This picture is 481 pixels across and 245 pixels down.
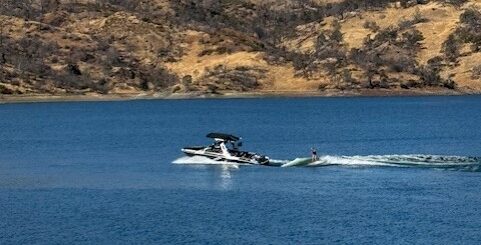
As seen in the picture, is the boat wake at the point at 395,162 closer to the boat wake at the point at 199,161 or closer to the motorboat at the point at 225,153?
the boat wake at the point at 199,161

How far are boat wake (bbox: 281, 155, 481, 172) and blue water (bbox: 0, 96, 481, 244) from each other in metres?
0.10

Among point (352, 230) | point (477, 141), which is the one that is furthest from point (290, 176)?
point (477, 141)

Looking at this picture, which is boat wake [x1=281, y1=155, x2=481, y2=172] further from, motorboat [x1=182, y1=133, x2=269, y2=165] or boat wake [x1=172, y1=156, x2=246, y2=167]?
boat wake [x1=172, y1=156, x2=246, y2=167]

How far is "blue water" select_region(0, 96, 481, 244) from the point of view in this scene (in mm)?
63281

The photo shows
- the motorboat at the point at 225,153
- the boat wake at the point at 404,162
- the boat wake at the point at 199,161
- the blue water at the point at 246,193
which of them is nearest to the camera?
the blue water at the point at 246,193

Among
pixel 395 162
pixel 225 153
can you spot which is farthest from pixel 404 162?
pixel 225 153

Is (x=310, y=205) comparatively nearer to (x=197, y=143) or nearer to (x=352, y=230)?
(x=352, y=230)

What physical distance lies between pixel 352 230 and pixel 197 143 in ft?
237

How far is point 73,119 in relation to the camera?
19788cm

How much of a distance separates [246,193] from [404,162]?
20755 millimetres

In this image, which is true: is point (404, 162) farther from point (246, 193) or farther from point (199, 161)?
point (199, 161)

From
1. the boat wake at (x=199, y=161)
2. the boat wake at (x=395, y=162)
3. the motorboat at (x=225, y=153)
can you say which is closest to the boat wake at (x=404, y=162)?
the boat wake at (x=395, y=162)

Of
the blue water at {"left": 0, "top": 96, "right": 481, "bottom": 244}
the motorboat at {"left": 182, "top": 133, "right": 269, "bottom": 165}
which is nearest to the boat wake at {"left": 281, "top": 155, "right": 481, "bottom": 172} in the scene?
the blue water at {"left": 0, "top": 96, "right": 481, "bottom": 244}

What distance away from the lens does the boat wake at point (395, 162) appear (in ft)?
299
